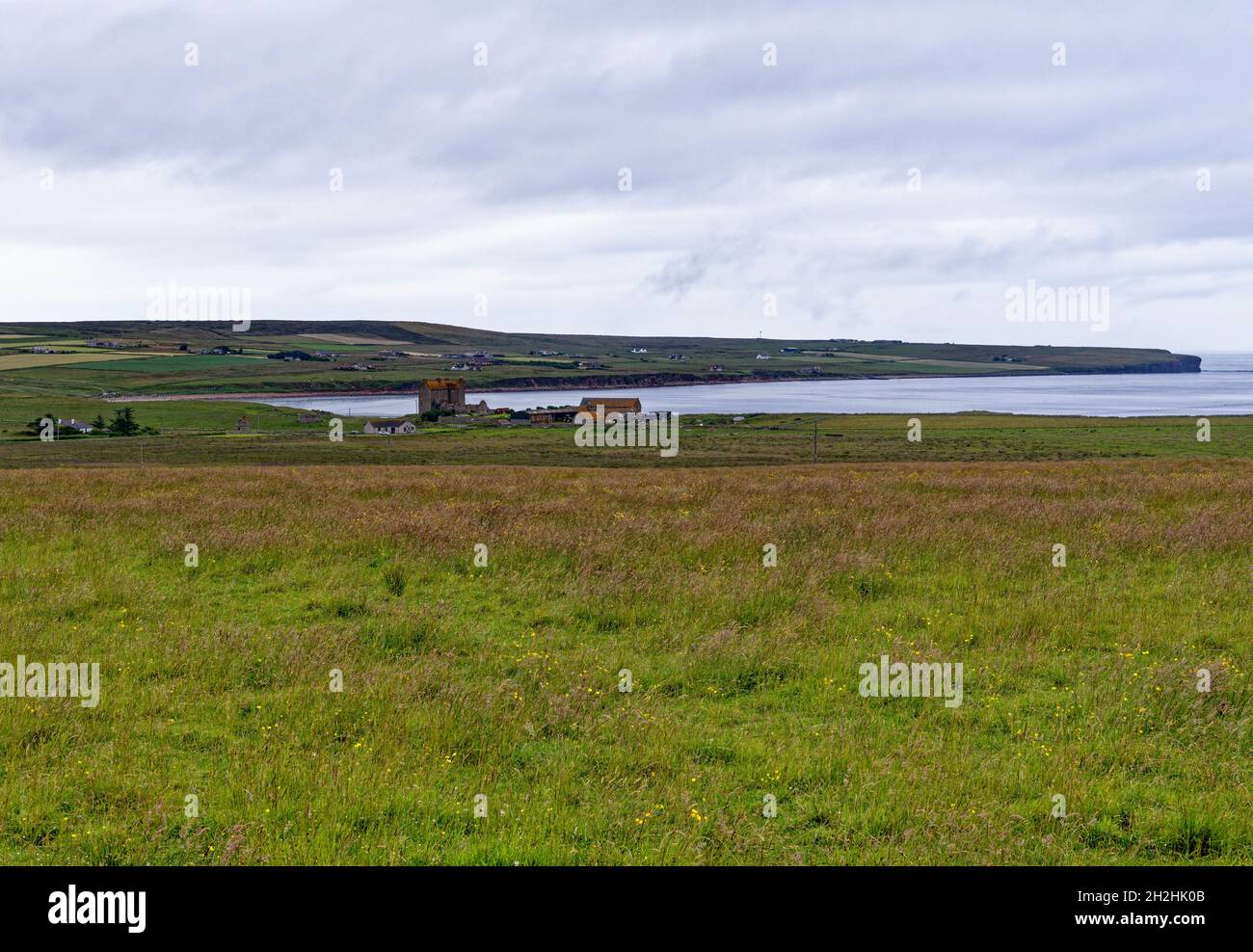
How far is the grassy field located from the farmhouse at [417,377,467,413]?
157907 millimetres

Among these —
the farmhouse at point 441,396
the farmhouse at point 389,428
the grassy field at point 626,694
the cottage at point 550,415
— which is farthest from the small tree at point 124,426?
the grassy field at point 626,694

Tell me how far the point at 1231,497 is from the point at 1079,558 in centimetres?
816

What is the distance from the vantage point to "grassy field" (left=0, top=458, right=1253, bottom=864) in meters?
5.68

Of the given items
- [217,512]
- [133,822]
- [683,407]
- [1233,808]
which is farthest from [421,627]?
[683,407]

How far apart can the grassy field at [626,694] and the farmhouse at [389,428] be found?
117m

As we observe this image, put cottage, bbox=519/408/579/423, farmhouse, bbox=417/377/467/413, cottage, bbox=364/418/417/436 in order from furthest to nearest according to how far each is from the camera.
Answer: farmhouse, bbox=417/377/467/413 < cottage, bbox=519/408/579/423 < cottage, bbox=364/418/417/436

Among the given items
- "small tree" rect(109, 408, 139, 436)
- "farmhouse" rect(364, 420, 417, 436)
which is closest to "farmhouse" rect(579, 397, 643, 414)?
"farmhouse" rect(364, 420, 417, 436)

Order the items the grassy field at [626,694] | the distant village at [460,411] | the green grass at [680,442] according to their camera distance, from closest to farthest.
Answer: the grassy field at [626,694]
the green grass at [680,442]
the distant village at [460,411]

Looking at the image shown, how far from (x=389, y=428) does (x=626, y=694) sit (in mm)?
130725

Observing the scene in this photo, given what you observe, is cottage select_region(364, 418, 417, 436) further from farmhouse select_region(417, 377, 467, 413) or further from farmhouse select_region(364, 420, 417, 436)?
farmhouse select_region(417, 377, 467, 413)

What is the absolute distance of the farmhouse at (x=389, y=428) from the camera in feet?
431

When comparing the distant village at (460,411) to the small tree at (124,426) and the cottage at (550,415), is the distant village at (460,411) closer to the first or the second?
the cottage at (550,415)

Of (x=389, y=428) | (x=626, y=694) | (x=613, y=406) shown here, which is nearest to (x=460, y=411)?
(x=613, y=406)

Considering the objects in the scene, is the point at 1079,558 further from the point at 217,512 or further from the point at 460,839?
the point at 217,512
